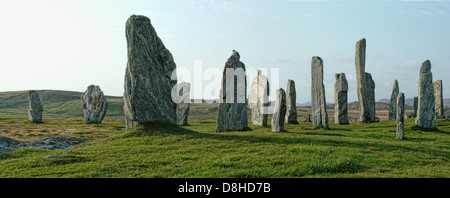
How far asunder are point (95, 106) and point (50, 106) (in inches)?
2130

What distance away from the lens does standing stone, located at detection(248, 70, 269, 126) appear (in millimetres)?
26281

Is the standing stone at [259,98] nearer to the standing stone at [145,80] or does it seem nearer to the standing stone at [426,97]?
the standing stone at [426,97]

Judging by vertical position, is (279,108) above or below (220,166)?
above

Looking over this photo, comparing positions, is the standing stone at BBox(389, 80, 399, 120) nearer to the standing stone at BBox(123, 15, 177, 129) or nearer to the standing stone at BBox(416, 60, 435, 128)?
the standing stone at BBox(416, 60, 435, 128)

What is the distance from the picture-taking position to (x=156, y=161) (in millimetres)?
10227

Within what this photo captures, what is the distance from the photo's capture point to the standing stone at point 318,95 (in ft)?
72.3

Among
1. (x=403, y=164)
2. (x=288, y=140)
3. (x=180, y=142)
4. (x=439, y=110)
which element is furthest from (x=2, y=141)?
(x=439, y=110)

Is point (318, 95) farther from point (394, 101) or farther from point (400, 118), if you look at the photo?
point (394, 101)

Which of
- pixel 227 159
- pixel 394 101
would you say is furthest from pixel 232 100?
pixel 394 101

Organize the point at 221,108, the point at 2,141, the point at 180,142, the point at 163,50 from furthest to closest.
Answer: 1. the point at 221,108
2. the point at 163,50
3. the point at 2,141
4. the point at 180,142

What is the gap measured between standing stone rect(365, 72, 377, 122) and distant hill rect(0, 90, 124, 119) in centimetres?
5011
